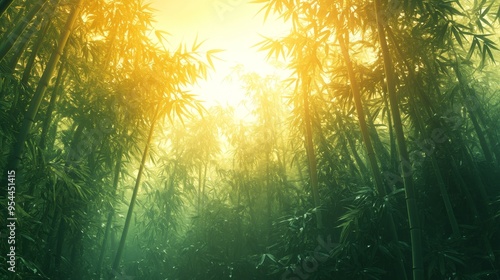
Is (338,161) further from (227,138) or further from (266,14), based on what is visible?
(227,138)

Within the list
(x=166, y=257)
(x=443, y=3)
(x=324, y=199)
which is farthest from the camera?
(x=166, y=257)

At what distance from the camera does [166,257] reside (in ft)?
24.5

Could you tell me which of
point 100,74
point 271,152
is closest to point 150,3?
point 100,74

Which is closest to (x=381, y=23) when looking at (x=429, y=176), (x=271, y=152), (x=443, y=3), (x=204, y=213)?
(x=443, y=3)

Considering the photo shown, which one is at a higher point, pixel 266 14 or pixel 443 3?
pixel 266 14

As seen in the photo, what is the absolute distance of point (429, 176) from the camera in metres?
3.82

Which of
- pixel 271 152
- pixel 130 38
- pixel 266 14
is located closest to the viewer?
pixel 266 14

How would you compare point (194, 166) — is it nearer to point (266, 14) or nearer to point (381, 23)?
point (266, 14)

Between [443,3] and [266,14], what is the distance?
1.50 m

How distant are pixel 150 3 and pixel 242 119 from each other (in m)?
3.44

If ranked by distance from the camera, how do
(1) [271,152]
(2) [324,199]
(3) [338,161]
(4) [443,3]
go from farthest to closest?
(1) [271,152] < (3) [338,161] < (2) [324,199] < (4) [443,3]

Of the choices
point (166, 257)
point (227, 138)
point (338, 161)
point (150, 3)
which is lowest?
point (166, 257)

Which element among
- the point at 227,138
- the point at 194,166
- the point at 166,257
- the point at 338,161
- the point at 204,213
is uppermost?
the point at 227,138

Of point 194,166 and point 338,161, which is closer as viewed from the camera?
point 338,161
